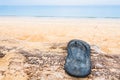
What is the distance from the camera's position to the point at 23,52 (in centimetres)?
826

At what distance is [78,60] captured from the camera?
706 cm

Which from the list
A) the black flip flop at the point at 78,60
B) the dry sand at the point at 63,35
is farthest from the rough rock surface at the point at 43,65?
the dry sand at the point at 63,35

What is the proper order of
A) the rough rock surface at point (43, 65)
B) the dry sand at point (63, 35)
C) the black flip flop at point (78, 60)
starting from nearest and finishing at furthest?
the black flip flop at point (78, 60), the rough rock surface at point (43, 65), the dry sand at point (63, 35)

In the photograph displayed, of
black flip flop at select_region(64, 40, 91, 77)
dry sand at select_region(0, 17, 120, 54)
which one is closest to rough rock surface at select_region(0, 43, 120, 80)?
black flip flop at select_region(64, 40, 91, 77)

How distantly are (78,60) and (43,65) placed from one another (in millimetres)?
1248

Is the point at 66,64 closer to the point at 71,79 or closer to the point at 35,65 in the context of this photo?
the point at 71,79

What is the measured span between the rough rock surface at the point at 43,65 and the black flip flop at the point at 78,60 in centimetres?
19

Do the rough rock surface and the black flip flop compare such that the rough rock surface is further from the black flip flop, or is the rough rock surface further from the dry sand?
the dry sand

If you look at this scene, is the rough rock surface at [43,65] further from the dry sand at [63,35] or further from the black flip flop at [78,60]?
the dry sand at [63,35]

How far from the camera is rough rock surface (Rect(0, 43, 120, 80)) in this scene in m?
6.80

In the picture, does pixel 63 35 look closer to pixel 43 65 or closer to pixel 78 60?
pixel 43 65

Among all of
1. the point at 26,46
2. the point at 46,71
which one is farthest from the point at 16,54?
the point at 46,71

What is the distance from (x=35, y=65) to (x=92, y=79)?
2.03m

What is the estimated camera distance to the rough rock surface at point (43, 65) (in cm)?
680
